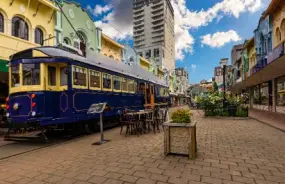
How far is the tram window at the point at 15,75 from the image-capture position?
23.1 feet

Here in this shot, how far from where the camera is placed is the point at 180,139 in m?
4.65

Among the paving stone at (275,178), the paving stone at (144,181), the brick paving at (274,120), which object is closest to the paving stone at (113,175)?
the paving stone at (144,181)

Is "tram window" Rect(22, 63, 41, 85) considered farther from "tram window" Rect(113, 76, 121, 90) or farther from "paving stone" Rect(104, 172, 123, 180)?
"paving stone" Rect(104, 172, 123, 180)

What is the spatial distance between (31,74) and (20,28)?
6921 mm

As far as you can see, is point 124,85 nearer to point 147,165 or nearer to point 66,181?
point 147,165

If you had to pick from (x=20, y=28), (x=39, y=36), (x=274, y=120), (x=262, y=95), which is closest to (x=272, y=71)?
(x=274, y=120)

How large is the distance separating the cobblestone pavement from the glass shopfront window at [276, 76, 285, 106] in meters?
14.1

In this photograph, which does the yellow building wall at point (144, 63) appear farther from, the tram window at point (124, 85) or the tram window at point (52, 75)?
the tram window at point (52, 75)

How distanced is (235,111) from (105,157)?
1106cm

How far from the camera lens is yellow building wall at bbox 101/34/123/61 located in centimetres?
1945

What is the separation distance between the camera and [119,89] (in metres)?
10.9

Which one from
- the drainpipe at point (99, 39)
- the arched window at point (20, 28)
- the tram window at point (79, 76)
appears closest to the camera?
the tram window at point (79, 76)

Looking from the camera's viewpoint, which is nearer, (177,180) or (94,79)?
(177,180)

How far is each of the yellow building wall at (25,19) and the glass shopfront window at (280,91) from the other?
19.2 meters
